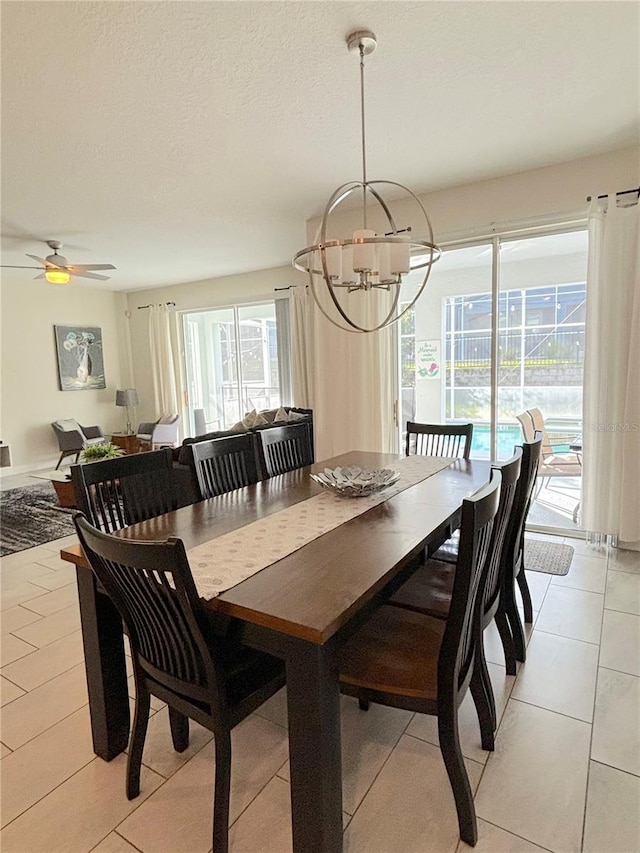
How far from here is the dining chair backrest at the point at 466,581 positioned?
1.15m

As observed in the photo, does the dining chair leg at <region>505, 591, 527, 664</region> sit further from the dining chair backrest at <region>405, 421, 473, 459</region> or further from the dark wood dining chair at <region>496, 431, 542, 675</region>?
the dining chair backrest at <region>405, 421, 473, 459</region>

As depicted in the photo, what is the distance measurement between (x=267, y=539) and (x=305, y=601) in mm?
450

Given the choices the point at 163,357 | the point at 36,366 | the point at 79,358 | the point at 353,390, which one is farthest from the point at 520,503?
the point at 79,358

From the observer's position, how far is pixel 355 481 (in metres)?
2.09

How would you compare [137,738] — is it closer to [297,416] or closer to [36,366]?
[297,416]

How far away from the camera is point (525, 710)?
182 centimetres

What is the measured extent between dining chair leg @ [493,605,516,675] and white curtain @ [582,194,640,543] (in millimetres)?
1750

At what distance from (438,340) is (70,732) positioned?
4057 millimetres

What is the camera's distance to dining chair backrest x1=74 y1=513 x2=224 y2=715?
42.5 inches

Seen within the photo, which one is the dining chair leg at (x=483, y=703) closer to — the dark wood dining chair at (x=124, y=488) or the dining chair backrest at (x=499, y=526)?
the dining chair backrest at (x=499, y=526)

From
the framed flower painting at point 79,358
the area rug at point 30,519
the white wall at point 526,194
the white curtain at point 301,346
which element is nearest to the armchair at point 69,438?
the framed flower painting at point 79,358

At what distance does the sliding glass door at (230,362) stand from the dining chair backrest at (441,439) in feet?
11.0

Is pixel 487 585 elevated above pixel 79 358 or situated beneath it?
situated beneath

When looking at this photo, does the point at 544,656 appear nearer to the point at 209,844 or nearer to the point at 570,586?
the point at 570,586
